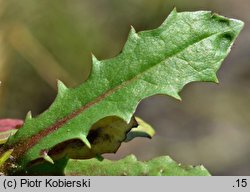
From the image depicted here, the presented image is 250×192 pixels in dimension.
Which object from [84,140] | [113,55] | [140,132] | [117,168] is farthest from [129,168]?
[113,55]

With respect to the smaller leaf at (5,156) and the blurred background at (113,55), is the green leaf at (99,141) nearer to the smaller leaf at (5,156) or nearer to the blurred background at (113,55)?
the smaller leaf at (5,156)

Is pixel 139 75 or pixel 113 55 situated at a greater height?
pixel 113 55

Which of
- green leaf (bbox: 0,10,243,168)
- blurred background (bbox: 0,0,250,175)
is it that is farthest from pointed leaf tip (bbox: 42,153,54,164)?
blurred background (bbox: 0,0,250,175)

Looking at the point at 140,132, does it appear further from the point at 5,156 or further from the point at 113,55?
the point at 113,55

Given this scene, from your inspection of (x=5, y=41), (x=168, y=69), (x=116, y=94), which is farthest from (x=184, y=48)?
(x=5, y=41)

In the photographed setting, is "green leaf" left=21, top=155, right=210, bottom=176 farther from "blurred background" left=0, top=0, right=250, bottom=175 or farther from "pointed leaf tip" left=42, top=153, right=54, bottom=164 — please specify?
"blurred background" left=0, top=0, right=250, bottom=175
